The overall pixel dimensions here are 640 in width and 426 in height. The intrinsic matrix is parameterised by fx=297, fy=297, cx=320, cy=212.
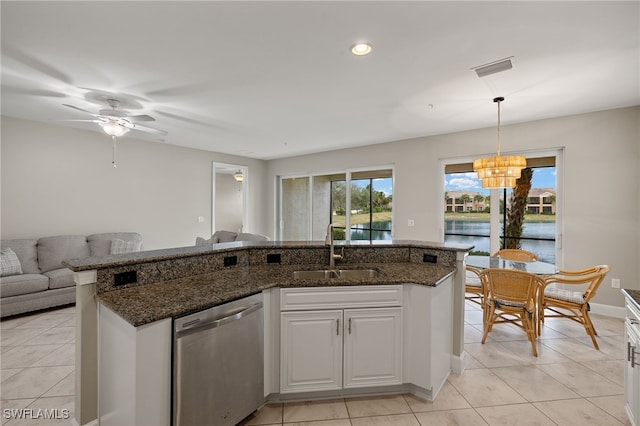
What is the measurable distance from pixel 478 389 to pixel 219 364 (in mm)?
1921

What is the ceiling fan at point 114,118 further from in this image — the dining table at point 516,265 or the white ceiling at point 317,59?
the dining table at point 516,265

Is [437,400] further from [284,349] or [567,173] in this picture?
[567,173]

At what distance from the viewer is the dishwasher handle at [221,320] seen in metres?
1.51

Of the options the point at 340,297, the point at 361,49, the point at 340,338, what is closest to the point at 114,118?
the point at 361,49

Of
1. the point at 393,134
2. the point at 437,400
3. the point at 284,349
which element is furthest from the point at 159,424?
the point at 393,134

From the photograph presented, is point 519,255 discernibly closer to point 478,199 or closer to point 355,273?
point 478,199

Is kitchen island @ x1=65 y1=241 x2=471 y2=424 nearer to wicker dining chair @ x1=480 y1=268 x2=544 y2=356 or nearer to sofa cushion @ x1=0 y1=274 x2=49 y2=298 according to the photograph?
wicker dining chair @ x1=480 y1=268 x2=544 y2=356

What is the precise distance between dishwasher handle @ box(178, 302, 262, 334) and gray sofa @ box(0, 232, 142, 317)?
3.63 meters

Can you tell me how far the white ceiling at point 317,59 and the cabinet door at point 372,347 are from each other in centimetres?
198

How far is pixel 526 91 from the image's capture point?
3152 mm

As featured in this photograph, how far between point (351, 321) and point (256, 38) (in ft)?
7.05

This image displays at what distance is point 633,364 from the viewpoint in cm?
168

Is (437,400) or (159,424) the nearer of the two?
(159,424)

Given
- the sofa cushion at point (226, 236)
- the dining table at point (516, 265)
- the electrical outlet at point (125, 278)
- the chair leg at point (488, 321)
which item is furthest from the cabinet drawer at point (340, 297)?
the sofa cushion at point (226, 236)
